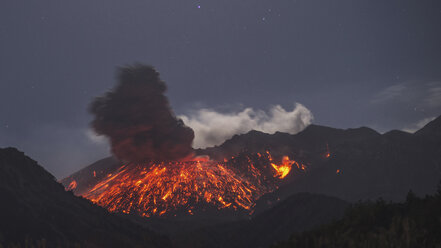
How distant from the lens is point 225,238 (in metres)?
106

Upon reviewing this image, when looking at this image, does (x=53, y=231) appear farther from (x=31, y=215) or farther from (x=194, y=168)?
(x=194, y=168)

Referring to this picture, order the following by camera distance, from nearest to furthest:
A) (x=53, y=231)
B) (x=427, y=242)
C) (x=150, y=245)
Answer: (x=427, y=242) < (x=53, y=231) < (x=150, y=245)

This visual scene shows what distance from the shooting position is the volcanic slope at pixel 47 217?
7012cm

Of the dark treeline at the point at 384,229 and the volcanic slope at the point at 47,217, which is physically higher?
the volcanic slope at the point at 47,217

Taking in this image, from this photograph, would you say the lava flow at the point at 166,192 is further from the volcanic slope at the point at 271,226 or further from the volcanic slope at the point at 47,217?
the volcanic slope at the point at 47,217

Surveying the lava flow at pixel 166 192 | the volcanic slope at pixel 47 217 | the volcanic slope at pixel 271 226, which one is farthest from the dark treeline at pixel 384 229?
the lava flow at pixel 166 192

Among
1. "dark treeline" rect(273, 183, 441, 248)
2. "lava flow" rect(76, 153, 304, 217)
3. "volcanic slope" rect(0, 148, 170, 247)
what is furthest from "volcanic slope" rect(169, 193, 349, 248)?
"dark treeline" rect(273, 183, 441, 248)

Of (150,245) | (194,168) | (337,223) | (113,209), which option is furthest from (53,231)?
(194,168)

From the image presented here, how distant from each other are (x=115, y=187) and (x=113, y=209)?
20576 millimetres

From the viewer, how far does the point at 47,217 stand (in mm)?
80438

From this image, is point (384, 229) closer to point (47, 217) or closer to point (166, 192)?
point (47, 217)

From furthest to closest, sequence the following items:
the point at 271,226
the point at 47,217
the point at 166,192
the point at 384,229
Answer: the point at 166,192
the point at 271,226
the point at 47,217
the point at 384,229

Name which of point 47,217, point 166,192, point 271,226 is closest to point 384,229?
point 47,217

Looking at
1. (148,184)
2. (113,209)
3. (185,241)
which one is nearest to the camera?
(185,241)
